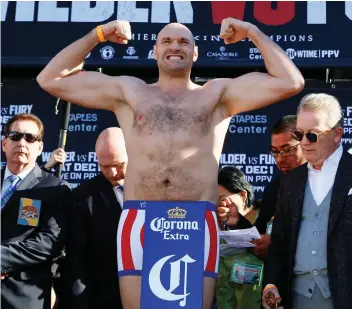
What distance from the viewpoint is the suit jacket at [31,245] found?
4.05m

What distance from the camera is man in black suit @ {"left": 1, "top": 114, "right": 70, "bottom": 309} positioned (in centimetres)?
406

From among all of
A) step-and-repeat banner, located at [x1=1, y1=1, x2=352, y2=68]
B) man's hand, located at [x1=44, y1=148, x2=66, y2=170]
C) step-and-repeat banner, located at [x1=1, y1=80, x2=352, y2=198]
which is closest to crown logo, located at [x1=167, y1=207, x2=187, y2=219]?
man's hand, located at [x1=44, y1=148, x2=66, y2=170]

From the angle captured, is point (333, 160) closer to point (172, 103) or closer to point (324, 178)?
point (324, 178)

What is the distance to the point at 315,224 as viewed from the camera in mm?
3674

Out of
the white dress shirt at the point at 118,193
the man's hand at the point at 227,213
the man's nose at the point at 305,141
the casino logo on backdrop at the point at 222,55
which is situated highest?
the casino logo on backdrop at the point at 222,55

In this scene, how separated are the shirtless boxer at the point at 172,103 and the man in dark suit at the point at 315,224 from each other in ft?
0.78

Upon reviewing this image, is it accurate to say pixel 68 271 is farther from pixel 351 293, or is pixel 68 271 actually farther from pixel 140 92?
pixel 351 293

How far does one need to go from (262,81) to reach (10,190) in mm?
1600

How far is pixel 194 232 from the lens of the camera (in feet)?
11.8

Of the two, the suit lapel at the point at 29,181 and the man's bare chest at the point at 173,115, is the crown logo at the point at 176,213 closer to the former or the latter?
the man's bare chest at the point at 173,115

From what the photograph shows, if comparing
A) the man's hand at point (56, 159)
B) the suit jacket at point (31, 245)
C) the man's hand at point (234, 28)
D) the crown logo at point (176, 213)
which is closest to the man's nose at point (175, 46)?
the man's hand at point (234, 28)

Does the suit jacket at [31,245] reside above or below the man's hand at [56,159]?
below

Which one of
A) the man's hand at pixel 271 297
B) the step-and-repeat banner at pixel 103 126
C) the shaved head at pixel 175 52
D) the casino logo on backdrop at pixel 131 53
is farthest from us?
the casino logo on backdrop at pixel 131 53

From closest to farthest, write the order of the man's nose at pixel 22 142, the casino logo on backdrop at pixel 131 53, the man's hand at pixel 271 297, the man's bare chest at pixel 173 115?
the man's hand at pixel 271 297
the man's bare chest at pixel 173 115
the man's nose at pixel 22 142
the casino logo on backdrop at pixel 131 53
